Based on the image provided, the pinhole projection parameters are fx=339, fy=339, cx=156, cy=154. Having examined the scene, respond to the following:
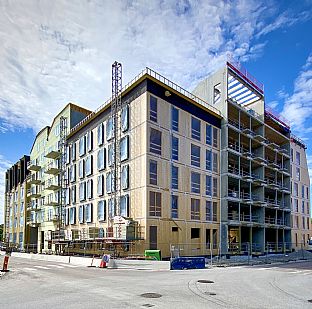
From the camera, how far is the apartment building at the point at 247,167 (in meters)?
40.1

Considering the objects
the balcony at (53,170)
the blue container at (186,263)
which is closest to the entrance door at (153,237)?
the blue container at (186,263)

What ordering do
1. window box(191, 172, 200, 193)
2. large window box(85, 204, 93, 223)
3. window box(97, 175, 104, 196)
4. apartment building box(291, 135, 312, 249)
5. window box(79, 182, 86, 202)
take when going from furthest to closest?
apartment building box(291, 135, 312, 249)
window box(79, 182, 86, 202)
large window box(85, 204, 93, 223)
window box(97, 175, 104, 196)
window box(191, 172, 200, 193)

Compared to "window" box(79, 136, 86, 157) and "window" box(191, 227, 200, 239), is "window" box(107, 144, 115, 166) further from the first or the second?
"window" box(191, 227, 200, 239)

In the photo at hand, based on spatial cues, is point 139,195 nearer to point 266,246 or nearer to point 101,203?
point 101,203

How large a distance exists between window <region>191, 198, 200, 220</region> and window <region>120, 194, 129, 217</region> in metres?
7.28

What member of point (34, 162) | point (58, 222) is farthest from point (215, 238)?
point (34, 162)

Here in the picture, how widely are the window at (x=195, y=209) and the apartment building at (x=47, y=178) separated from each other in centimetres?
2140

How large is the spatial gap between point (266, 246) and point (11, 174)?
6202 centimetres

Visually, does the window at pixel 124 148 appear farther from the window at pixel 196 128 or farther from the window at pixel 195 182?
the window at pixel 196 128

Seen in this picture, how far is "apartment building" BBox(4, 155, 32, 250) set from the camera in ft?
212

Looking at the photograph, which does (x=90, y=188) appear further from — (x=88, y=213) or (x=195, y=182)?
(x=195, y=182)

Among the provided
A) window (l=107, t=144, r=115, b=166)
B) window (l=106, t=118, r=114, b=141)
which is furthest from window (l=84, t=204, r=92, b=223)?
window (l=106, t=118, r=114, b=141)

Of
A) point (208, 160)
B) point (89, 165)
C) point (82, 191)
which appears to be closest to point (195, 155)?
point (208, 160)

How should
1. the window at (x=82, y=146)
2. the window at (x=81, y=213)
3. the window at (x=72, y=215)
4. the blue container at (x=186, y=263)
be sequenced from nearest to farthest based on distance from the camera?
the blue container at (x=186, y=263) → the window at (x=81, y=213) → the window at (x=82, y=146) → the window at (x=72, y=215)
